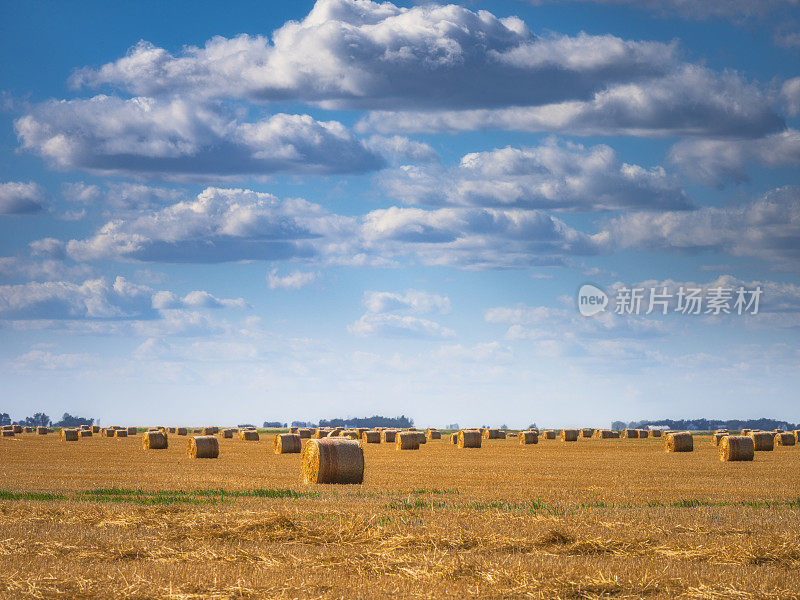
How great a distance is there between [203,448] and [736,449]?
26.2 metres

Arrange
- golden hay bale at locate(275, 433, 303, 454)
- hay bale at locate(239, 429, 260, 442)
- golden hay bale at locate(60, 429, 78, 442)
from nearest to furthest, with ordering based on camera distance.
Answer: golden hay bale at locate(275, 433, 303, 454) → golden hay bale at locate(60, 429, 78, 442) → hay bale at locate(239, 429, 260, 442)

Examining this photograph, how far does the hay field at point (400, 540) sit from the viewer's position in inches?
510

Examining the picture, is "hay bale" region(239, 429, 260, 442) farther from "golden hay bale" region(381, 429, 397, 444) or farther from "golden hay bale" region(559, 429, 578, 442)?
"golden hay bale" region(559, 429, 578, 442)

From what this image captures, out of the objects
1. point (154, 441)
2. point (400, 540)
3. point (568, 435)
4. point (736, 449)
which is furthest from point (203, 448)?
point (568, 435)

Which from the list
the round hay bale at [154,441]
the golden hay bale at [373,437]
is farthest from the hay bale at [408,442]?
the round hay bale at [154,441]

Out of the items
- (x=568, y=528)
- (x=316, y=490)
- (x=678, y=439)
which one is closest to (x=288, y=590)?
(x=568, y=528)

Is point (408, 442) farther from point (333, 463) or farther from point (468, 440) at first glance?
point (333, 463)

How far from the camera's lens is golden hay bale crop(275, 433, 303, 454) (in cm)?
5556

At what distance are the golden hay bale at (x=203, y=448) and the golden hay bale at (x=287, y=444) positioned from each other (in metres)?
Answer: 5.59

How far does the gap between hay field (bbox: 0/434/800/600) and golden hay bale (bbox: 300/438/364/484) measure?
92cm

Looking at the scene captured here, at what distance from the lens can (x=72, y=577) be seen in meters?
13.3

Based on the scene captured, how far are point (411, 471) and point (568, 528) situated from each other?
20479mm

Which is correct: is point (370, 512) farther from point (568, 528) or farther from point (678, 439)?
point (678, 439)

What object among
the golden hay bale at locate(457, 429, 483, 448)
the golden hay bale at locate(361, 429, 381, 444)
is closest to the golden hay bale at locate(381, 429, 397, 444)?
the golden hay bale at locate(361, 429, 381, 444)
